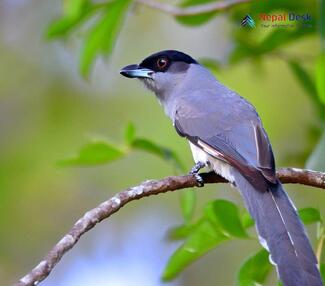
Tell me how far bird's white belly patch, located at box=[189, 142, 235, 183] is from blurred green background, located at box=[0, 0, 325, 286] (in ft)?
8.96

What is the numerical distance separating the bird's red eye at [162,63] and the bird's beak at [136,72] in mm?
81

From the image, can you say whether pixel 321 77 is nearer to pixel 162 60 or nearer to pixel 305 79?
pixel 305 79

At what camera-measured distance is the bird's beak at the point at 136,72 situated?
4816 millimetres

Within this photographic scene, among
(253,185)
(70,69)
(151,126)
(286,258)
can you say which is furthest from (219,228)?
(70,69)

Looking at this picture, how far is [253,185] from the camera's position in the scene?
3.55 m

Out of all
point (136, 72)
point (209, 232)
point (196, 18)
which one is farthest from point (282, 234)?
point (196, 18)

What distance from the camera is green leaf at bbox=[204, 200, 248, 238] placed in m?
3.59

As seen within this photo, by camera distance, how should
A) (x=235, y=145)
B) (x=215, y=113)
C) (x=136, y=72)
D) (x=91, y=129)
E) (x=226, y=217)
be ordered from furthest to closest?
(x=91, y=129) < (x=136, y=72) < (x=215, y=113) < (x=235, y=145) < (x=226, y=217)

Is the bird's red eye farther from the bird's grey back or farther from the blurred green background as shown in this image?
the blurred green background

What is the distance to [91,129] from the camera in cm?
787

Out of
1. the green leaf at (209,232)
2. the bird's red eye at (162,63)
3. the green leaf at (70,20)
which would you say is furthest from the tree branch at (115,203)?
the green leaf at (70,20)

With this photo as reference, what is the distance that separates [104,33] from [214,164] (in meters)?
1.39

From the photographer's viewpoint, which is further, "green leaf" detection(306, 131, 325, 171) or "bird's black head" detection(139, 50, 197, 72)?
"bird's black head" detection(139, 50, 197, 72)

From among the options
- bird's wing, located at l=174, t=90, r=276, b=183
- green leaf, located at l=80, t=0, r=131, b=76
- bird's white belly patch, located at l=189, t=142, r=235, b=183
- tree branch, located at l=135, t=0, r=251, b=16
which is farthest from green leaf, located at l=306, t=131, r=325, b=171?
green leaf, located at l=80, t=0, r=131, b=76
